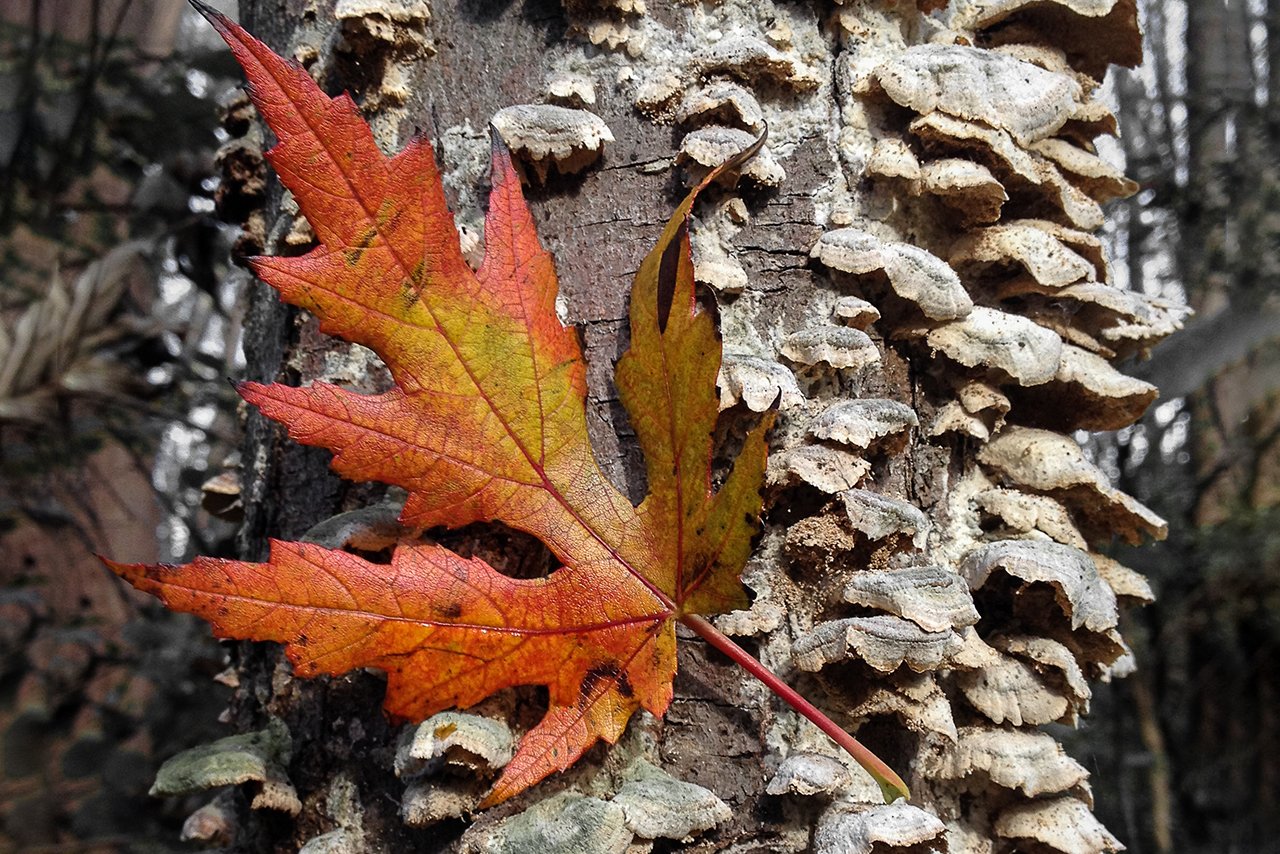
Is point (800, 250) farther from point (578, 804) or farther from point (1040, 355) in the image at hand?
point (578, 804)

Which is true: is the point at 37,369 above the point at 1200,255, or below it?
below

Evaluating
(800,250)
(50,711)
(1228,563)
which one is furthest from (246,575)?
(1228,563)

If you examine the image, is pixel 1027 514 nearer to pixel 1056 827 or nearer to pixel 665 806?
pixel 1056 827

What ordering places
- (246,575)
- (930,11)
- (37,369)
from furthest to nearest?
(37,369)
(930,11)
(246,575)

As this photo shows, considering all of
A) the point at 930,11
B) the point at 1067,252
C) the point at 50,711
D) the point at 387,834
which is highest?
the point at 930,11

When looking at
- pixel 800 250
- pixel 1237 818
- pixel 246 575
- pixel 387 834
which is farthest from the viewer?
pixel 1237 818
